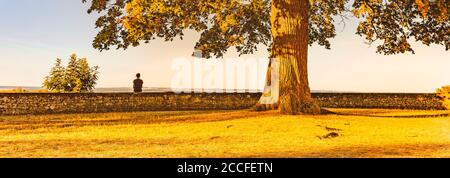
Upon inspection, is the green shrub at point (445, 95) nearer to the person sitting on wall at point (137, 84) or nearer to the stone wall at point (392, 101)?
the stone wall at point (392, 101)

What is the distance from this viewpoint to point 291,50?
77.8 feet

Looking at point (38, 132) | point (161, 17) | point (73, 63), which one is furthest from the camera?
point (73, 63)

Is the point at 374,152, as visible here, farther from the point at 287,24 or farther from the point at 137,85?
the point at 137,85

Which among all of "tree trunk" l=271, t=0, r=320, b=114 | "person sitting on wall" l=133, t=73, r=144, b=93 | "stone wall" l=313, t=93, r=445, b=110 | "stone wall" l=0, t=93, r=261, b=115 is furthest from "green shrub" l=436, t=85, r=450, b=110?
"person sitting on wall" l=133, t=73, r=144, b=93

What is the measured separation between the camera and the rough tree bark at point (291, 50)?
76.9 feet

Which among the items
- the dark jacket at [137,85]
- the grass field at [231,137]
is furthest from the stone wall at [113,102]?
the grass field at [231,137]

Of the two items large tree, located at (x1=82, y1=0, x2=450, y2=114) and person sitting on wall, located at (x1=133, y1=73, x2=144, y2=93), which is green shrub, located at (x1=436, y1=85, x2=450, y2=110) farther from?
person sitting on wall, located at (x1=133, y1=73, x2=144, y2=93)

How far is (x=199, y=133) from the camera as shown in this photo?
17.1 metres

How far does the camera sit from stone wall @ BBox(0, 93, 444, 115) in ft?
92.3

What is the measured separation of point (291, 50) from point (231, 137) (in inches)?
339

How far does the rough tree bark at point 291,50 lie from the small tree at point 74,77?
1854cm
